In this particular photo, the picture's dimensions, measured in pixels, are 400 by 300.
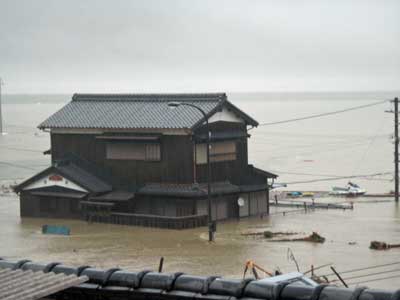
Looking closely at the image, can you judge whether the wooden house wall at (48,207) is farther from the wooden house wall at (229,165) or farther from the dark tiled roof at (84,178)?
the wooden house wall at (229,165)

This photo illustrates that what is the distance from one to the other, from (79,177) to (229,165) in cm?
546

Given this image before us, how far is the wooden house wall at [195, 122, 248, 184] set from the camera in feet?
120

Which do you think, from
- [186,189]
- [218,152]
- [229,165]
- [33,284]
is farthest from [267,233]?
[33,284]

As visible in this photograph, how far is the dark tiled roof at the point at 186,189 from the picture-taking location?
35.7 m

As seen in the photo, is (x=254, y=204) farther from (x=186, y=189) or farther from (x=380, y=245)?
(x=380, y=245)

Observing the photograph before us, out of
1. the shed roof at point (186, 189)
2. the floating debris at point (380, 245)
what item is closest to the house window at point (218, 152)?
the shed roof at point (186, 189)

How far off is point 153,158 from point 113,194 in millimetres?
1995

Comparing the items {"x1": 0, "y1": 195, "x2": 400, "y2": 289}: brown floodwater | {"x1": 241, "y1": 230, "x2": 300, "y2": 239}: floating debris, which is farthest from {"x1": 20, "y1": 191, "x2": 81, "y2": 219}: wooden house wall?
{"x1": 241, "y1": 230, "x2": 300, "y2": 239}: floating debris

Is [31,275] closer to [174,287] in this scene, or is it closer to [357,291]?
[174,287]

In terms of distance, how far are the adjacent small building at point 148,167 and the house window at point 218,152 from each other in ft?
0.12

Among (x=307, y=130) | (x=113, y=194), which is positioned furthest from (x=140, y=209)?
(x=307, y=130)

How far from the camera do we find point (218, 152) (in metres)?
37.4

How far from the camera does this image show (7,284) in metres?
13.8

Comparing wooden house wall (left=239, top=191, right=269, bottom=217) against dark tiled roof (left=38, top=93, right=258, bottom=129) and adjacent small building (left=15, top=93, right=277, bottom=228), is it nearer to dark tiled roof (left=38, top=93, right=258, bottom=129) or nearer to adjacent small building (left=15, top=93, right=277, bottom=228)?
adjacent small building (left=15, top=93, right=277, bottom=228)
